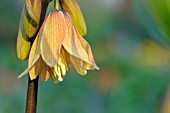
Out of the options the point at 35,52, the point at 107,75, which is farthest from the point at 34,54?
the point at 107,75

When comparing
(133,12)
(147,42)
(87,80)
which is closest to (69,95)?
(87,80)

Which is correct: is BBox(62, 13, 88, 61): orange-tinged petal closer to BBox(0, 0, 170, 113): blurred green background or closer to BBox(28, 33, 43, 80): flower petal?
BBox(28, 33, 43, 80): flower petal

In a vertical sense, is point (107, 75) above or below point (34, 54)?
below

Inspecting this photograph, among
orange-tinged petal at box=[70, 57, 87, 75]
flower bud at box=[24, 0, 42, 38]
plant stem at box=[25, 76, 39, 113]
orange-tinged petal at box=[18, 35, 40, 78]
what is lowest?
plant stem at box=[25, 76, 39, 113]

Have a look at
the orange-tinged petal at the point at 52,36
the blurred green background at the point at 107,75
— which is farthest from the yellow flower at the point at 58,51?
the blurred green background at the point at 107,75

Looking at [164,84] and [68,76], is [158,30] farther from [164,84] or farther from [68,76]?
[68,76]

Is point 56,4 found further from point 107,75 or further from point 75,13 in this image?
point 107,75

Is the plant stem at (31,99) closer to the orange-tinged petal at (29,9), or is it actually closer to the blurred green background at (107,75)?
the orange-tinged petal at (29,9)

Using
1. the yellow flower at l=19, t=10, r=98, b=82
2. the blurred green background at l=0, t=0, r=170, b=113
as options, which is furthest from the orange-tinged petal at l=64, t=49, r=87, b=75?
the blurred green background at l=0, t=0, r=170, b=113
